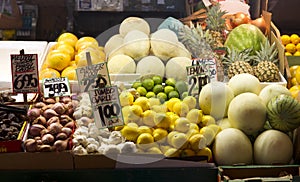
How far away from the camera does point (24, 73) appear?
2.33 metres

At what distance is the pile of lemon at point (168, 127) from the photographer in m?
2.07

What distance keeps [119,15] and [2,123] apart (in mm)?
2741

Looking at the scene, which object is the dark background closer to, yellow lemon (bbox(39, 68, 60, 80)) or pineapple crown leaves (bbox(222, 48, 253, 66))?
pineapple crown leaves (bbox(222, 48, 253, 66))

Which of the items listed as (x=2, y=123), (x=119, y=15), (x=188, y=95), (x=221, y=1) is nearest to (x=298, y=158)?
(x=188, y=95)

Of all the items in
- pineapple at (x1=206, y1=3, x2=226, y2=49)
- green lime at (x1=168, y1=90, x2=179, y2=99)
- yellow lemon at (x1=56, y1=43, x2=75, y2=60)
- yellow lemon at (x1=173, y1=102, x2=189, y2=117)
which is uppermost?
pineapple at (x1=206, y1=3, x2=226, y2=49)

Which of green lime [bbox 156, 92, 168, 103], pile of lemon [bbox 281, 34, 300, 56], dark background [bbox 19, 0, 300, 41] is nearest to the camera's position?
green lime [bbox 156, 92, 168, 103]

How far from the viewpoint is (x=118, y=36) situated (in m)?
3.00

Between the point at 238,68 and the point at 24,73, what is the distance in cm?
122

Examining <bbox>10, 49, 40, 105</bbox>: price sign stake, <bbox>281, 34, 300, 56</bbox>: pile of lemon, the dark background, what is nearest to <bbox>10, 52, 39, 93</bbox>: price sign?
<bbox>10, 49, 40, 105</bbox>: price sign stake

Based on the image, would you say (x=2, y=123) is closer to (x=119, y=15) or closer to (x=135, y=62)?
(x=135, y=62)

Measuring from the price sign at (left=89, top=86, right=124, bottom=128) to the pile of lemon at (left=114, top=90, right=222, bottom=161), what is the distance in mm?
97

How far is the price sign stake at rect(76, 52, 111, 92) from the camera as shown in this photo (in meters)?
2.07

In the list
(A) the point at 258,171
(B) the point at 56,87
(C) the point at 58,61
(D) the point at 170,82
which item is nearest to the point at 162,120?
(D) the point at 170,82

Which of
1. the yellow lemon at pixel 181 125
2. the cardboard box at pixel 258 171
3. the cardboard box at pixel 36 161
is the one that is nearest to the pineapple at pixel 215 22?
the yellow lemon at pixel 181 125
